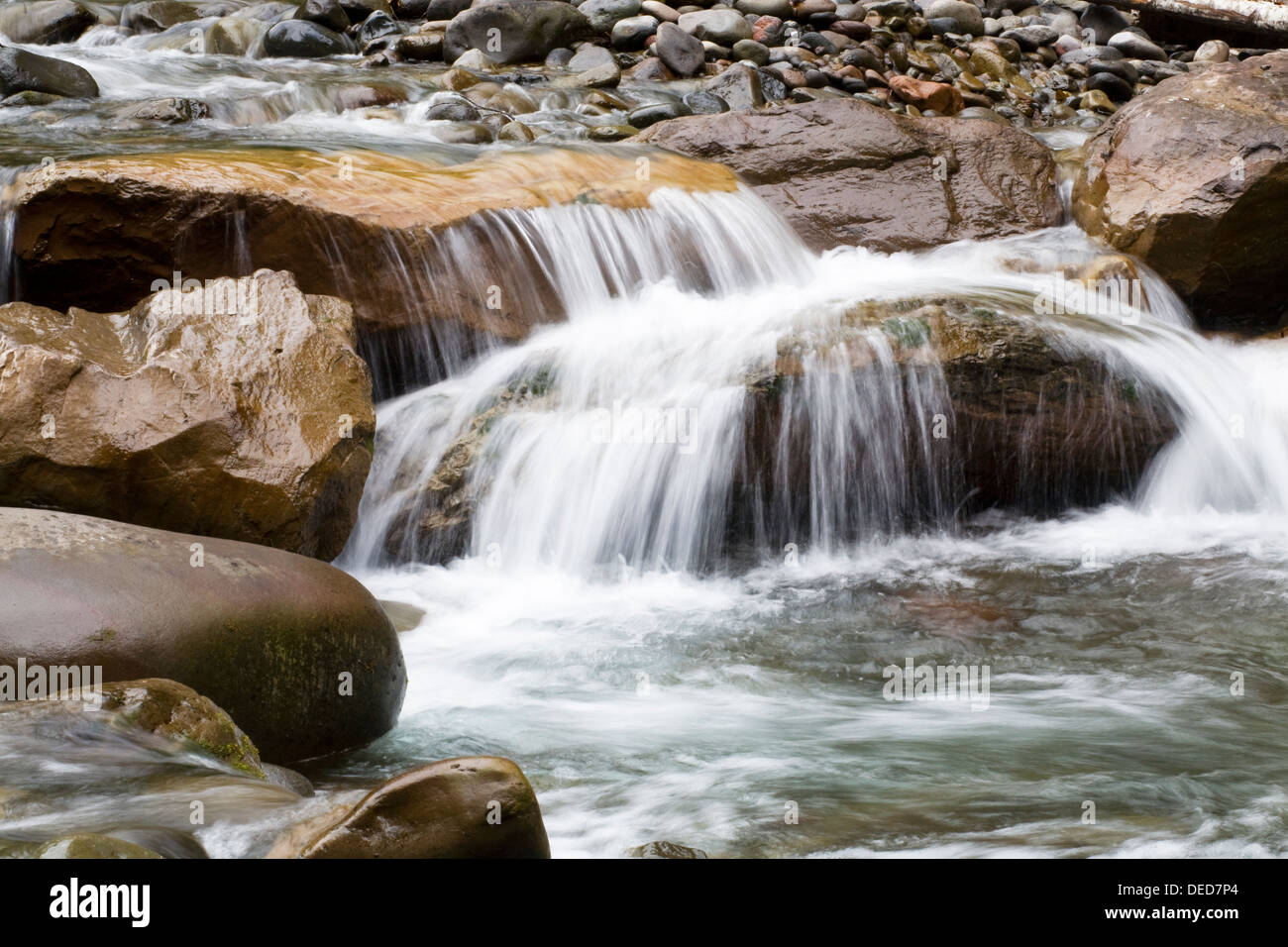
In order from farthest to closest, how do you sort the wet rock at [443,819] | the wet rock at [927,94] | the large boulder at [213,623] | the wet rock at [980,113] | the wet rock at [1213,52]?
the wet rock at [1213,52] → the wet rock at [927,94] → the wet rock at [980,113] → the large boulder at [213,623] → the wet rock at [443,819]

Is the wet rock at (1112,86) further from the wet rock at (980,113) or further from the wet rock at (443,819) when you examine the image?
the wet rock at (443,819)

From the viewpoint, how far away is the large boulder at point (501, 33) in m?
14.0

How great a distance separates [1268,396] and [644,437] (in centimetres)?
400

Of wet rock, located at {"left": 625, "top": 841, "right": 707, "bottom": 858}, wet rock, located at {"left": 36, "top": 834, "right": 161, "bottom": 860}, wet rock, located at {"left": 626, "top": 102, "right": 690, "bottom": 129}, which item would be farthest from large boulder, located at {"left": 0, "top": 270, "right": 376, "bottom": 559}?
wet rock, located at {"left": 626, "top": 102, "right": 690, "bottom": 129}

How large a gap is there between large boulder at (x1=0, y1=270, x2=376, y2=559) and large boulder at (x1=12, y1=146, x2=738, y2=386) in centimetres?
119

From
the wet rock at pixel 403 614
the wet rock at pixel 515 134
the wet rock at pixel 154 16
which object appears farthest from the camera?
the wet rock at pixel 154 16

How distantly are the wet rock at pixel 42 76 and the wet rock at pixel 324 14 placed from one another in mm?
3487

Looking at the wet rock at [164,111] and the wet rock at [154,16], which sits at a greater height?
the wet rock at [154,16]

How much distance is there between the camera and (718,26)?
14711 mm

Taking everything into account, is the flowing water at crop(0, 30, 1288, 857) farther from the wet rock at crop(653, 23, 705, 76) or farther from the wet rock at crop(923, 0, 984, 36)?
the wet rock at crop(923, 0, 984, 36)

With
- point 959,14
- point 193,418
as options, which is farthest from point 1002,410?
point 959,14

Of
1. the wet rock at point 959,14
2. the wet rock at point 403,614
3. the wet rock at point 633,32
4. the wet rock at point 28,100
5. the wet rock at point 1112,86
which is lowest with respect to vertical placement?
the wet rock at point 403,614

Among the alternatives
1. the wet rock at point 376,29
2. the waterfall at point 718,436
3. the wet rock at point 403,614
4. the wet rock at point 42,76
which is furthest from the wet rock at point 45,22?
the wet rock at point 403,614
